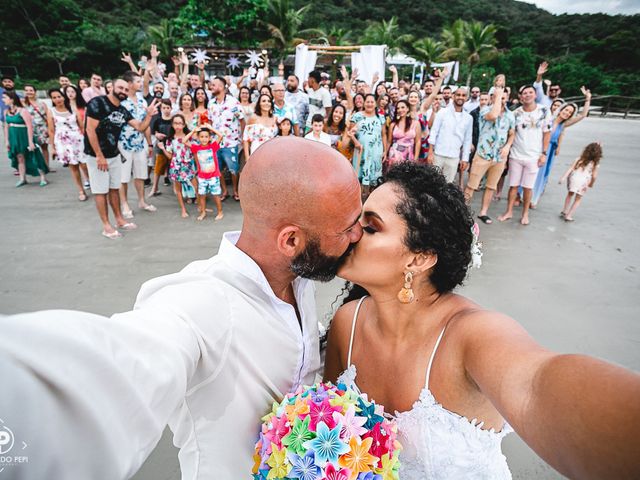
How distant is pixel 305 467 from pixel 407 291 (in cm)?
87

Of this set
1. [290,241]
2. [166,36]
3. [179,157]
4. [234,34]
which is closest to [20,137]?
[179,157]

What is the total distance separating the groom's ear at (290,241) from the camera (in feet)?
4.46

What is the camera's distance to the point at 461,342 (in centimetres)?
146

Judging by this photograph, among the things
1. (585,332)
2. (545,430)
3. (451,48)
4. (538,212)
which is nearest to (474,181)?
(538,212)

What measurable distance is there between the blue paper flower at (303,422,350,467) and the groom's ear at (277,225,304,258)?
606 mm

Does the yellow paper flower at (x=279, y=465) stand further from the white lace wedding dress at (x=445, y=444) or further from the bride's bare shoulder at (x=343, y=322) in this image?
the bride's bare shoulder at (x=343, y=322)

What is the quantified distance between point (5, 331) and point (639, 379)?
44.2 inches

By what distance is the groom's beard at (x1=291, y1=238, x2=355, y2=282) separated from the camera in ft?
4.64

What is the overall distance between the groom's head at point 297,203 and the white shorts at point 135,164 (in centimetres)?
573

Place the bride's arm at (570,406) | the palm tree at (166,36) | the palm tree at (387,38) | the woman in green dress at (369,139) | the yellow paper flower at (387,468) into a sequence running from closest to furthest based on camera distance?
1. the bride's arm at (570,406)
2. the yellow paper flower at (387,468)
3. the woman in green dress at (369,139)
4. the palm tree at (166,36)
5. the palm tree at (387,38)

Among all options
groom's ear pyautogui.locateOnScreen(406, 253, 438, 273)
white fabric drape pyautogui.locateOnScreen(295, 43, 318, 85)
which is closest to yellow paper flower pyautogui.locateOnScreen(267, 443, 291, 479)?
groom's ear pyautogui.locateOnScreen(406, 253, 438, 273)

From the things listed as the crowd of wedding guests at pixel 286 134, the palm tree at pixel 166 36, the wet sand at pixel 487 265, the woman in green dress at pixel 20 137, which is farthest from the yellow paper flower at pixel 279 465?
the palm tree at pixel 166 36

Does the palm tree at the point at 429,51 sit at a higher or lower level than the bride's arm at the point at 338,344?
higher

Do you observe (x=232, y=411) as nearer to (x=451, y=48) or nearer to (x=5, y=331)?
(x=5, y=331)
